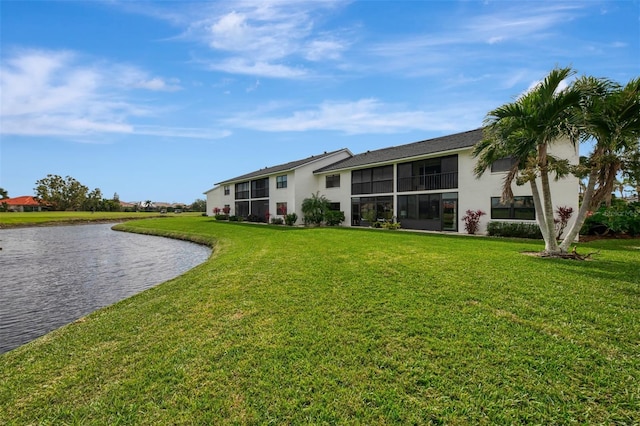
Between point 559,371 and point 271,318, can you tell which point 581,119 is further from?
point 271,318

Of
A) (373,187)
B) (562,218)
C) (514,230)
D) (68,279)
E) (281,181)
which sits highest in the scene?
(281,181)

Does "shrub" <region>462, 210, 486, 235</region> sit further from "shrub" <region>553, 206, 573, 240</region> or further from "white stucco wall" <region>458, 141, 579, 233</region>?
"shrub" <region>553, 206, 573, 240</region>

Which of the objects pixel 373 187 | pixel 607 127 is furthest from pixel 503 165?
pixel 373 187

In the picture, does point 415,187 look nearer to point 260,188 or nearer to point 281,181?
point 281,181

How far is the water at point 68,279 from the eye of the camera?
7.38 metres

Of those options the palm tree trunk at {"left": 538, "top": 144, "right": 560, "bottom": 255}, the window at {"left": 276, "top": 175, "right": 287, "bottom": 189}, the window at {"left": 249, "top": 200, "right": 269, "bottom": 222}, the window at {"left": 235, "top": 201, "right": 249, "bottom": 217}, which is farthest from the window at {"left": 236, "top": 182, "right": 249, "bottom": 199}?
the palm tree trunk at {"left": 538, "top": 144, "right": 560, "bottom": 255}

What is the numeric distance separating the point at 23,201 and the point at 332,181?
113301mm

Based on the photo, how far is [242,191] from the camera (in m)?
41.9

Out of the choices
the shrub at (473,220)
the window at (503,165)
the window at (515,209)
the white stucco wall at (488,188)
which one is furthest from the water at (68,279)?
the window at (503,165)

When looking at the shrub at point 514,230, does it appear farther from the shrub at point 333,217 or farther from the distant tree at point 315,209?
the distant tree at point 315,209

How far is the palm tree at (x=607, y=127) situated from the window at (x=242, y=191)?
3583 centimetres

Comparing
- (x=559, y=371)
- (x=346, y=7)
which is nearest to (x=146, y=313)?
(x=559, y=371)

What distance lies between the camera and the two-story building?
714 inches

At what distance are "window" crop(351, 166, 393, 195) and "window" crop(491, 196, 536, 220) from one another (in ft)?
27.6
